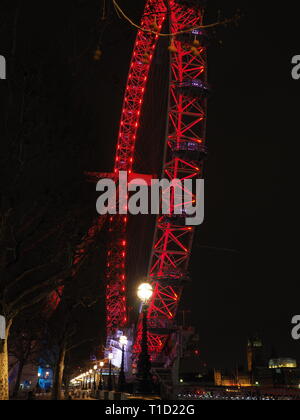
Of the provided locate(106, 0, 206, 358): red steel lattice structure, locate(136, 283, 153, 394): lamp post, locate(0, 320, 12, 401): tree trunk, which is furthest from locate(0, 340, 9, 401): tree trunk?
locate(106, 0, 206, 358): red steel lattice structure

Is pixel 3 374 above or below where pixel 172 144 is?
below

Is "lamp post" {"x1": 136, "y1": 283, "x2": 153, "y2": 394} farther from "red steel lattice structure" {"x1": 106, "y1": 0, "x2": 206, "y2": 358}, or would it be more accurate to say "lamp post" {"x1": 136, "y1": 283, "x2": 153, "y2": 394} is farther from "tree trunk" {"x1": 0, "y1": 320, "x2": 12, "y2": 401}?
"red steel lattice structure" {"x1": 106, "y1": 0, "x2": 206, "y2": 358}

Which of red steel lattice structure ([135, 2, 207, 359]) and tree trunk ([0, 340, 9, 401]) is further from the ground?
red steel lattice structure ([135, 2, 207, 359])

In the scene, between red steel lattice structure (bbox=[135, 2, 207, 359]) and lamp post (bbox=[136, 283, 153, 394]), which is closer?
lamp post (bbox=[136, 283, 153, 394])

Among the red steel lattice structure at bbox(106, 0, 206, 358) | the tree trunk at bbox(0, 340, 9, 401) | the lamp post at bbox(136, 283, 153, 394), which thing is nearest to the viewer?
the lamp post at bbox(136, 283, 153, 394)

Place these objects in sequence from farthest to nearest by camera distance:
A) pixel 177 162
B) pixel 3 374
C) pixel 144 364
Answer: pixel 177 162 → pixel 3 374 → pixel 144 364

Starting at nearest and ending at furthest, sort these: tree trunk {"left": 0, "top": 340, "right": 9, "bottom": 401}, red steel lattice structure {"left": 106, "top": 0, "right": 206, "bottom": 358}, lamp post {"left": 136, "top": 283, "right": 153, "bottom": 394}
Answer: lamp post {"left": 136, "top": 283, "right": 153, "bottom": 394}, tree trunk {"left": 0, "top": 340, "right": 9, "bottom": 401}, red steel lattice structure {"left": 106, "top": 0, "right": 206, "bottom": 358}

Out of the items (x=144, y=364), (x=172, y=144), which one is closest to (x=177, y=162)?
(x=172, y=144)

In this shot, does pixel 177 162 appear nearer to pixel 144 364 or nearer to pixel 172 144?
pixel 172 144

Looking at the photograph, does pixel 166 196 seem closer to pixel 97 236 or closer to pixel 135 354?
pixel 135 354

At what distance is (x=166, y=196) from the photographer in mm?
54531

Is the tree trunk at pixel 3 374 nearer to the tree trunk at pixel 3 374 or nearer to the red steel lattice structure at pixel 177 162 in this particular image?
the tree trunk at pixel 3 374

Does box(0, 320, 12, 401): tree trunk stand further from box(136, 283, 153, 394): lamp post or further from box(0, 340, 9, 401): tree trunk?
box(136, 283, 153, 394): lamp post
